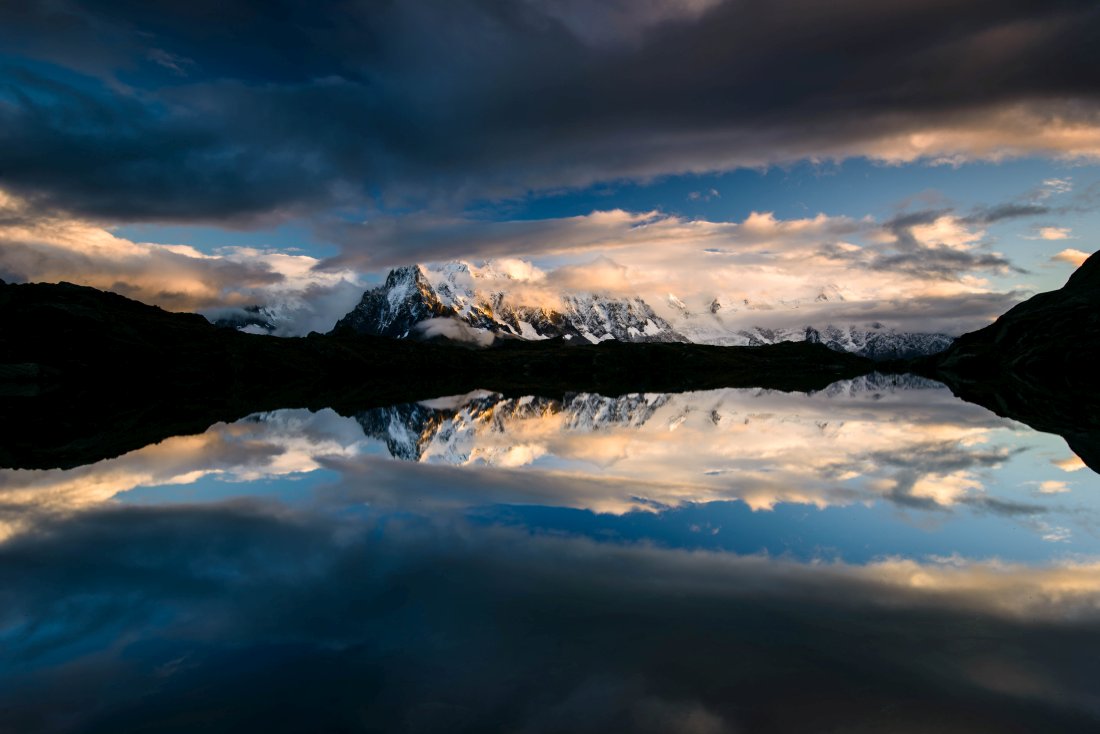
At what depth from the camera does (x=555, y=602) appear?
15.3 metres

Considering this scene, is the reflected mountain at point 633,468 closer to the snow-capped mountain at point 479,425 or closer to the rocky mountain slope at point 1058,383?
the snow-capped mountain at point 479,425

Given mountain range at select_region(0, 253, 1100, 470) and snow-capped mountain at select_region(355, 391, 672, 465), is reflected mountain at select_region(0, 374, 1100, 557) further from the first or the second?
mountain range at select_region(0, 253, 1100, 470)

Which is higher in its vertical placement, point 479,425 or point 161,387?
point 161,387

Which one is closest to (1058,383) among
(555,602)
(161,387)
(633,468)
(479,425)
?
(479,425)

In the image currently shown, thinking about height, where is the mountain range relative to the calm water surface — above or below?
above

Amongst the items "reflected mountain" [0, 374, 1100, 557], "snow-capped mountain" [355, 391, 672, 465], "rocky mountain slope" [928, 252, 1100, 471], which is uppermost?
"rocky mountain slope" [928, 252, 1100, 471]

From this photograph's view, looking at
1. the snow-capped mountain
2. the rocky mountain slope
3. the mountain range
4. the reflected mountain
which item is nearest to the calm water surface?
the reflected mountain

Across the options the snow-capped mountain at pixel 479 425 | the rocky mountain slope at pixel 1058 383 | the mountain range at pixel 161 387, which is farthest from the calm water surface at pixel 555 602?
the rocky mountain slope at pixel 1058 383

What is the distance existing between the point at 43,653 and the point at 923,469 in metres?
36.4

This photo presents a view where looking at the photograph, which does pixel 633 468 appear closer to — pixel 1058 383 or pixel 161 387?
pixel 1058 383

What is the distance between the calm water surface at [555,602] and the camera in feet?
35.6

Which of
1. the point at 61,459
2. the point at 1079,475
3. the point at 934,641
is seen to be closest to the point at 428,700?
the point at 934,641

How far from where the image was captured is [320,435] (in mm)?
54844

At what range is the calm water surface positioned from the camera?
1085 cm
